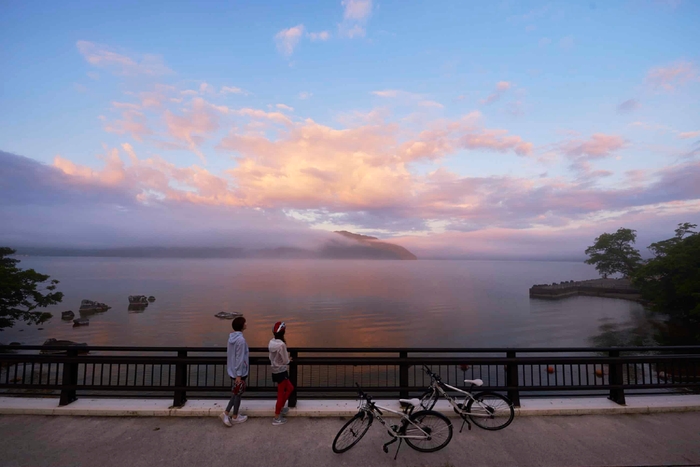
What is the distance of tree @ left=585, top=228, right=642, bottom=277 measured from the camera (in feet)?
318

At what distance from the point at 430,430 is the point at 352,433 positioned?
3.93ft

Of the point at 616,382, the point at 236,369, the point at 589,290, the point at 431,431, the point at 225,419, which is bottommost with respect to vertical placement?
the point at 589,290

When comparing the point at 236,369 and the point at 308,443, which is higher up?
the point at 236,369

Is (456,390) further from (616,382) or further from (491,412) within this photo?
(616,382)

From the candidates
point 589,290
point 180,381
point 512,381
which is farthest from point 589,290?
point 180,381

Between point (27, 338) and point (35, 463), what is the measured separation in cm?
6013

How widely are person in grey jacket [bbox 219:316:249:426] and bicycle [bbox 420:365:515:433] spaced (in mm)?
3173

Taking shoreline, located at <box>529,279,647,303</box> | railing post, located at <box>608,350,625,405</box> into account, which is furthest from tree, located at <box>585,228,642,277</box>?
railing post, located at <box>608,350,625,405</box>

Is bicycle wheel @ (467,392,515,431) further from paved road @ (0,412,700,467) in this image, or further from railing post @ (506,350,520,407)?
railing post @ (506,350,520,407)

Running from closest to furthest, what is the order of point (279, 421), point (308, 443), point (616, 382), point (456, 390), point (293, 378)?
point (308, 443)
point (456, 390)
point (279, 421)
point (293, 378)
point (616, 382)

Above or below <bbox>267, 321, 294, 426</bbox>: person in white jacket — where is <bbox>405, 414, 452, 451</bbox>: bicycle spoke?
below

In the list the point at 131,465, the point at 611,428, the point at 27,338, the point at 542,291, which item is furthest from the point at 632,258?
the point at 27,338

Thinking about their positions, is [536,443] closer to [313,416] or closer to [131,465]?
[313,416]

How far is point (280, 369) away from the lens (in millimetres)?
5980
